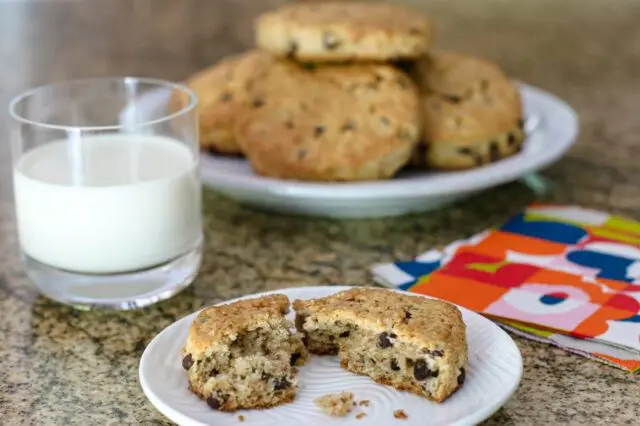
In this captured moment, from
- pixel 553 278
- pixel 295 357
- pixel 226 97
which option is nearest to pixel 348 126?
pixel 226 97

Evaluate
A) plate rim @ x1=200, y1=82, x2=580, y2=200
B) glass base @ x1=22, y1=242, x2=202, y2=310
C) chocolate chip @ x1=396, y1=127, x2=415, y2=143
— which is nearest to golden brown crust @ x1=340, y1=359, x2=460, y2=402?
glass base @ x1=22, y1=242, x2=202, y2=310

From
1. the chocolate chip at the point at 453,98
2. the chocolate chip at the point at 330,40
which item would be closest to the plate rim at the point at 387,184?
the chocolate chip at the point at 453,98

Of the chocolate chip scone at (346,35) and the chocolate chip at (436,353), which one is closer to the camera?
the chocolate chip at (436,353)

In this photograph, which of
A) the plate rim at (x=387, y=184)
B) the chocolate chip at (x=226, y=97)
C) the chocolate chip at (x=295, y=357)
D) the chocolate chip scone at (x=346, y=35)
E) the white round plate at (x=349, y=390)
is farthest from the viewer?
the chocolate chip at (x=226, y=97)

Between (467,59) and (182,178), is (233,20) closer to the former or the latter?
(467,59)

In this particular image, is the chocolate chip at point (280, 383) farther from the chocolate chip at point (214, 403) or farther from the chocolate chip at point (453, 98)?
the chocolate chip at point (453, 98)

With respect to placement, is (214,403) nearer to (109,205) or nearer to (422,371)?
(422,371)
